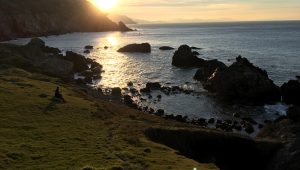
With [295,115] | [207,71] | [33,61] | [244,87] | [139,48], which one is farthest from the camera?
[139,48]

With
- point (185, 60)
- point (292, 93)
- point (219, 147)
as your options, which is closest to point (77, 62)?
point (185, 60)

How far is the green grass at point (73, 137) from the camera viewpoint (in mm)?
32562

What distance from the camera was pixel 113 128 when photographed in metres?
44.0

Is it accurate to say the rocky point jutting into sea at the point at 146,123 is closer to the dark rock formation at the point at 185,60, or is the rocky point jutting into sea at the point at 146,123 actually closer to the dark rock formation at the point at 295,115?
the dark rock formation at the point at 295,115

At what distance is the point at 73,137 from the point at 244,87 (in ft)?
148

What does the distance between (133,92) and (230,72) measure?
19.7 metres

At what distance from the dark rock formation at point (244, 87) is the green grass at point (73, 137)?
88.5 feet

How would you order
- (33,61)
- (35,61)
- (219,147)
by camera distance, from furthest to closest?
(35,61), (33,61), (219,147)

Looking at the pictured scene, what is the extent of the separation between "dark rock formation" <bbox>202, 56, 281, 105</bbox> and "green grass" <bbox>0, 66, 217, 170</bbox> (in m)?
27.0

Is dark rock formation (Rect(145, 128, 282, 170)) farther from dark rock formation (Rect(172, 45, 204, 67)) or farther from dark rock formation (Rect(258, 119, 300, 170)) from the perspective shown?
dark rock formation (Rect(172, 45, 204, 67))

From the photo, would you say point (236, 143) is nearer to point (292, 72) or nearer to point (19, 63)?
point (19, 63)

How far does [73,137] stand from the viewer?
1533 inches

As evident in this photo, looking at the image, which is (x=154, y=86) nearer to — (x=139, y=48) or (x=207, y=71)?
(x=207, y=71)

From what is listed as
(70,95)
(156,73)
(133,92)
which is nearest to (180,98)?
(133,92)
